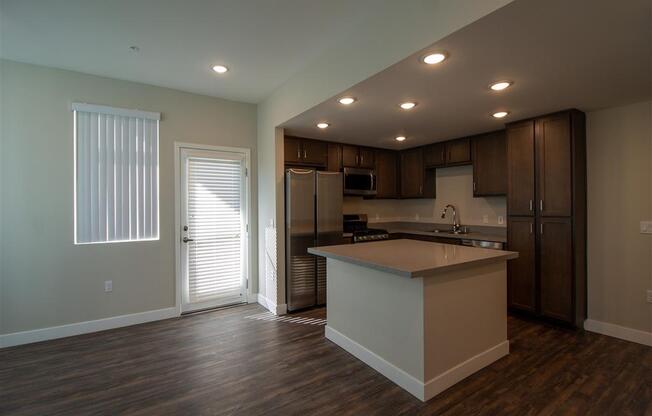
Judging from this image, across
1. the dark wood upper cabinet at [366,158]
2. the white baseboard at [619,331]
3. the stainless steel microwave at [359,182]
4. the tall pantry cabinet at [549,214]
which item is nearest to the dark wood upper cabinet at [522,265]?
the tall pantry cabinet at [549,214]

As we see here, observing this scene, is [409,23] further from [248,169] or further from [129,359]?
[129,359]

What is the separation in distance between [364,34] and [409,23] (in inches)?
18.0

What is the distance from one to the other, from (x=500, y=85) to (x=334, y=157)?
8.35 feet

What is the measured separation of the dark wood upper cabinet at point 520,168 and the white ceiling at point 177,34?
2.38 meters

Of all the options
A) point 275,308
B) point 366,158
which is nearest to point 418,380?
point 275,308

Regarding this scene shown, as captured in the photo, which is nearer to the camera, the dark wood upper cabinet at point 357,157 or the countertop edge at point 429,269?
the countertop edge at point 429,269

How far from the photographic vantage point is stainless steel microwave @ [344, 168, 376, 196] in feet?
15.5

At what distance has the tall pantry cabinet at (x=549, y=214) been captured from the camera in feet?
10.1

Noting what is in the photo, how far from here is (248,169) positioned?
4.14 m

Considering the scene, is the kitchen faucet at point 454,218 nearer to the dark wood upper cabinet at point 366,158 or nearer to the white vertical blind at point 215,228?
the dark wood upper cabinet at point 366,158

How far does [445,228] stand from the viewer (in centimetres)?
503

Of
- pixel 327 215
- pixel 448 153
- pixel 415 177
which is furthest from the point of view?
pixel 415 177

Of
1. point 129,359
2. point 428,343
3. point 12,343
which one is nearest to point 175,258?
point 129,359

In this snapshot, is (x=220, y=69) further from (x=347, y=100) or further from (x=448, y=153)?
(x=448, y=153)
